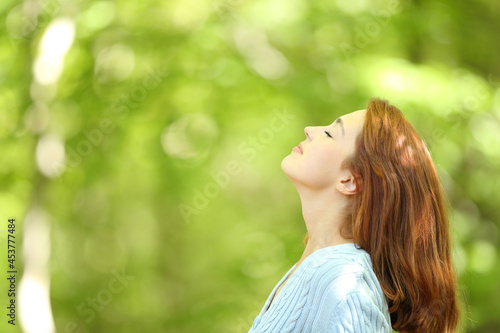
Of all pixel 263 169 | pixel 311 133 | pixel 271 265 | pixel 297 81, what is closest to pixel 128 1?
pixel 297 81

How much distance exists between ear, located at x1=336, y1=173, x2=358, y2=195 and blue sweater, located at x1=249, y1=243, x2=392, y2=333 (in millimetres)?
168

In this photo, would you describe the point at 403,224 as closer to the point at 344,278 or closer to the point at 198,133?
the point at 344,278

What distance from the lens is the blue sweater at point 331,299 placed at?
1458mm

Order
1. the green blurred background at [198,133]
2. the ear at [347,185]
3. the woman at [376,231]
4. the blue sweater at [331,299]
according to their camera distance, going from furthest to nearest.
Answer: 1. the green blurred background at [198,133]
2. the ear at [347,185]
3. the woman at [376,231]
4. the blue sweater at [331,299]

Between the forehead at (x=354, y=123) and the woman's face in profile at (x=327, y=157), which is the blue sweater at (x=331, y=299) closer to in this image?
the woman's face in profile at (x=327, y=157)

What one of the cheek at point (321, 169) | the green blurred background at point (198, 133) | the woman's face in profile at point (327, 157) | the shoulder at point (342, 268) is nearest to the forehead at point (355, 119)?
the woman's face in profile at point (327, 157)

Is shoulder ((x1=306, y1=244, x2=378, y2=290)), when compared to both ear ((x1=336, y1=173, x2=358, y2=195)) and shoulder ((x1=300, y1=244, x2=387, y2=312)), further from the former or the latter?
ear ((x1=336, y1=173, x2=358, y2=195))

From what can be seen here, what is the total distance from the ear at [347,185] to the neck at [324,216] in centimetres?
3

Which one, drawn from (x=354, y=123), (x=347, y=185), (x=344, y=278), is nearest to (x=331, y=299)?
(x=344, y=278)

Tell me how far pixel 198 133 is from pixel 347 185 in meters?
3.70

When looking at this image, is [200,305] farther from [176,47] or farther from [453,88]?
[453,88]

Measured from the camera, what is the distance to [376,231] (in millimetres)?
1630

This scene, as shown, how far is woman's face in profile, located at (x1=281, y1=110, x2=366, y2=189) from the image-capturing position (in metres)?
1.73

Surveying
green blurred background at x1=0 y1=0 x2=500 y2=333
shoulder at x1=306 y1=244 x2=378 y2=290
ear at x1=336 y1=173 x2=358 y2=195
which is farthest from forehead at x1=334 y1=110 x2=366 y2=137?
green blurred background at x1=0 y1=0 x2=500 y2=333
